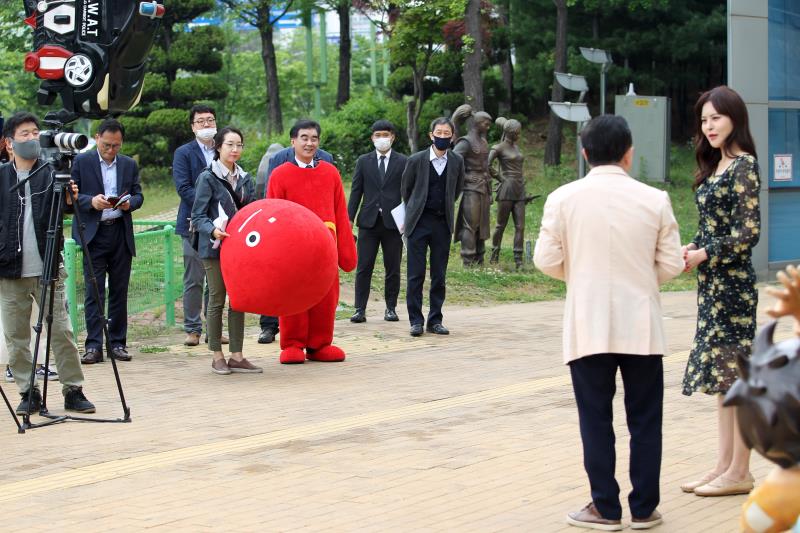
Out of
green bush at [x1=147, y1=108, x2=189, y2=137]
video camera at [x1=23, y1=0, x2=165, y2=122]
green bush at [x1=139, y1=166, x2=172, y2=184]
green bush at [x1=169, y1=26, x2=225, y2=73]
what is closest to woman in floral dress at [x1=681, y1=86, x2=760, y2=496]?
video camera at [x1=23, y1=0, x2=165, y2=122]

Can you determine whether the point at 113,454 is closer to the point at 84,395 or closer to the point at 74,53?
the point at 84,395

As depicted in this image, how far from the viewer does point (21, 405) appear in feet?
27.0

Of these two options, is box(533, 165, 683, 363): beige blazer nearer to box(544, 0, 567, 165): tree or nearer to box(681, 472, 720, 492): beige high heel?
box(681, 472, 720, 492): beige high heel

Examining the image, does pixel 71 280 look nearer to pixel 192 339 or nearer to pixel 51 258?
pixel 192 339

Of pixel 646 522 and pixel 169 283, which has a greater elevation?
pixel 169 283

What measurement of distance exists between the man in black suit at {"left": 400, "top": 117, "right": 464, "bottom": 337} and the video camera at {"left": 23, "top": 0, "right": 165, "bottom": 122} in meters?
3.06

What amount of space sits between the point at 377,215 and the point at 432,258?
45.6 inches

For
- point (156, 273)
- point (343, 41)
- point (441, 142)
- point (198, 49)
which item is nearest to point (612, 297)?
point (441, 142)

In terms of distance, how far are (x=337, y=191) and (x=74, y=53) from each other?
2551 millimetres

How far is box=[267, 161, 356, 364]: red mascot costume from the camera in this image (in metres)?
10.4

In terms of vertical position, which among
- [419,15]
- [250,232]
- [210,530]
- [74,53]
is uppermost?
[419,15]

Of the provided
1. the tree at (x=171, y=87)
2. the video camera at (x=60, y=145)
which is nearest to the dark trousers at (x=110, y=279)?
the video camera at (x=60, y=145)

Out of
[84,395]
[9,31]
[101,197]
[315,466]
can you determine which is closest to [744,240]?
[315,466]

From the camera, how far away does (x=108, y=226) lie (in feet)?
34.7
